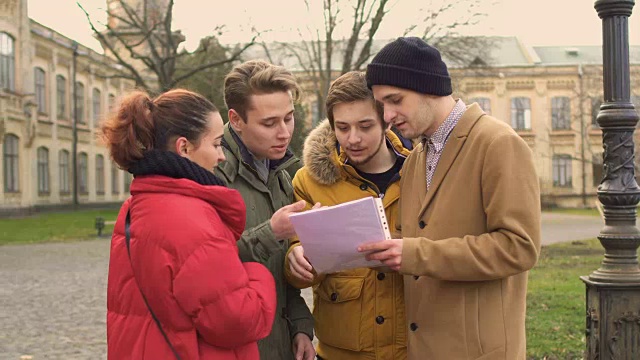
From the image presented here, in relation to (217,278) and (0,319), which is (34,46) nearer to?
(0,319)

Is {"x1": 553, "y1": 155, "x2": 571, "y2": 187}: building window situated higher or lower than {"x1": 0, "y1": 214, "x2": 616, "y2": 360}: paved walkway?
higher

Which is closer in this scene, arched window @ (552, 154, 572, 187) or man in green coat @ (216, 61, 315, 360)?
man in green coat @ (216, 61, 315, 360)

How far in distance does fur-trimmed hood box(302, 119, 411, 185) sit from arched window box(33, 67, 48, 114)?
123ft

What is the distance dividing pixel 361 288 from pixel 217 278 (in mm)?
999

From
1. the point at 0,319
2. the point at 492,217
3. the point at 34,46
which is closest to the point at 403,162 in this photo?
the point at 492,217

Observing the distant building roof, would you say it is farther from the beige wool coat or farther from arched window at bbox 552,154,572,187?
the beige wool coat

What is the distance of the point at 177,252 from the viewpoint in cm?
242

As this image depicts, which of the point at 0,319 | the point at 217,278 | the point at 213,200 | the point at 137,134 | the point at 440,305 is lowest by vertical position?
the point at 0,319

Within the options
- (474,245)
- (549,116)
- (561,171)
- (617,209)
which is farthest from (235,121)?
(549,116)

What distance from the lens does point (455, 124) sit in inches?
119

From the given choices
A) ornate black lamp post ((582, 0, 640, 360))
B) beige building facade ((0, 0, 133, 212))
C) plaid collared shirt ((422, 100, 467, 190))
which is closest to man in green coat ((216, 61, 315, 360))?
plaid collared shirt ((422, 100, 467, 190))

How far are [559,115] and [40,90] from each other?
34525mm

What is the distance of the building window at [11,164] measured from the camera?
3459 cm

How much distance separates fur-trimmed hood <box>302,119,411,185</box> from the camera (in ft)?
11.3
